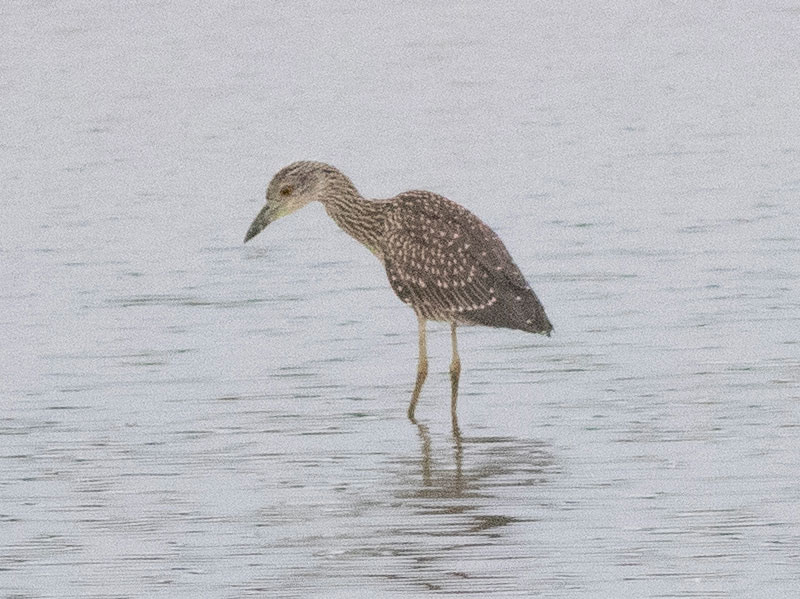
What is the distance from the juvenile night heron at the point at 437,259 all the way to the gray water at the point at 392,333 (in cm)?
47

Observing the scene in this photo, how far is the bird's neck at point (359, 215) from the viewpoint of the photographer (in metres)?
15.1

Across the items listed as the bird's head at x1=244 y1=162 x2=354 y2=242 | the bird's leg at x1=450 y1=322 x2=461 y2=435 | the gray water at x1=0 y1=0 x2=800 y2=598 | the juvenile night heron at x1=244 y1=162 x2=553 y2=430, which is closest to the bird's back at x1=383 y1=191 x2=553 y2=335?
the juvenile night heron at x1=244 y1=162 x2=553 y2=430

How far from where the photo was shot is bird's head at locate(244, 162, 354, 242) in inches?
611

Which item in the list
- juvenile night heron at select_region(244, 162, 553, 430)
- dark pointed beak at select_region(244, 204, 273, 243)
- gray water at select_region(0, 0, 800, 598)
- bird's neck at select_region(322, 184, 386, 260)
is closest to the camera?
gray water at select_region(0, 0, 800, 598)

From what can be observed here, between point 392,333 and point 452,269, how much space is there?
1720 mm

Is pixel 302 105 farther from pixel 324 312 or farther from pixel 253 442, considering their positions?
pixel 253 442

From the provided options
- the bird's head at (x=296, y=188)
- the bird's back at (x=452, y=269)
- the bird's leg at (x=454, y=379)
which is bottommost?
the bird's leg at (x=454, y=379)

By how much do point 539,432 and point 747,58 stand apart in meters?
18.2

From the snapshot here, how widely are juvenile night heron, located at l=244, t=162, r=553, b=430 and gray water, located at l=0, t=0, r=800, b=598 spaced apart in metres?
0.47

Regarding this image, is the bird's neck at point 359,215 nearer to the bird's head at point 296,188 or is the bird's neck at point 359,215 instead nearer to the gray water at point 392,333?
the bird's head at point 296,188

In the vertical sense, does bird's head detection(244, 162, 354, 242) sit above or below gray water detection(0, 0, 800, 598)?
above

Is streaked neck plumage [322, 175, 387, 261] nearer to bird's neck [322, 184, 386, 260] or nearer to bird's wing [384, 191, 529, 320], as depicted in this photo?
bird's neck [322, 184, 386, 260]

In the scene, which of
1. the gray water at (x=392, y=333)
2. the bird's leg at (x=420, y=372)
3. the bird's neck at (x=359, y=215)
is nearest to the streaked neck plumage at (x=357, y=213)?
the bird's neck at (x=359, y=215)

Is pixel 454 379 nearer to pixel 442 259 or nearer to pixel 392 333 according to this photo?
pixel 442 259
